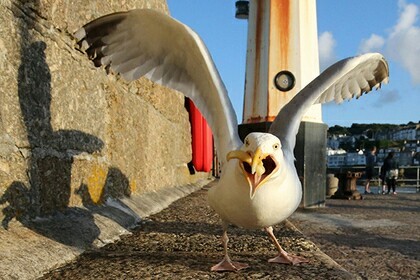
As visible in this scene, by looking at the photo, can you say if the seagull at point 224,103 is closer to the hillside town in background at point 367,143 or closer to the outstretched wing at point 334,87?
the outstretched wing at point 334,87

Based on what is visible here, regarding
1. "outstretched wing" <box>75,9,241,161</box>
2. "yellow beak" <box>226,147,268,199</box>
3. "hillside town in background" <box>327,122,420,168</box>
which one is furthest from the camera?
"hillside town in background" <box>327,122,420,168</box>

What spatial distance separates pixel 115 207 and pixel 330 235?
5.49 ft

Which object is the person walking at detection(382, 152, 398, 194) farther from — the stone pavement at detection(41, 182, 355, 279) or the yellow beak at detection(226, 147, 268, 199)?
the yellow beak at detection(226, 147, 268, 199)

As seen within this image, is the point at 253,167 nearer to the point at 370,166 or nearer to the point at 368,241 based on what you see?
the point at 368,241

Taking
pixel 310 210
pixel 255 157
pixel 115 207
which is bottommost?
pixel 310 210

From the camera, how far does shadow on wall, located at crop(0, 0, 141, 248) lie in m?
2.00

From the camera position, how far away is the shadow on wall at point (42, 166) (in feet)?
6.55

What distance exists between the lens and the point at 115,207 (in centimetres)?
307

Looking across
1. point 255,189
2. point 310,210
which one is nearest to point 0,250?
point 255,189

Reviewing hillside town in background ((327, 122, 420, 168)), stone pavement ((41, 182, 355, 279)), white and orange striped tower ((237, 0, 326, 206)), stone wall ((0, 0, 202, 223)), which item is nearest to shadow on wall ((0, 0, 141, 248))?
stone wall ((0, 0, 202, 223))

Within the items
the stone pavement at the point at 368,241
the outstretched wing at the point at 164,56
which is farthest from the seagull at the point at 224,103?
the stone pavement at the point at 368,241

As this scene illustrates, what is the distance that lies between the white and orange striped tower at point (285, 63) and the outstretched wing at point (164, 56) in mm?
3301

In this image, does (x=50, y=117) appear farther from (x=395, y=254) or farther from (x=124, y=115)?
(x=395, y=254)

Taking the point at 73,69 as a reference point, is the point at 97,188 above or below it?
below
